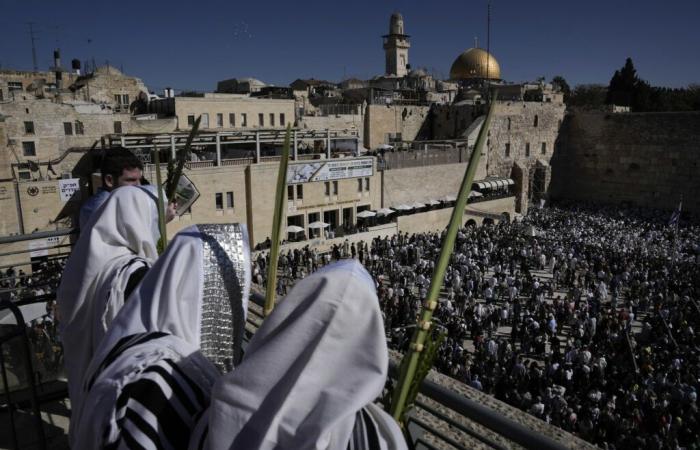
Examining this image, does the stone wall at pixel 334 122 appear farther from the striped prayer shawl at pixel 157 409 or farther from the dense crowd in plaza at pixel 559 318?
the striped prayer shawl at pixel 157 409

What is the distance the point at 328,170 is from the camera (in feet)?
73.5

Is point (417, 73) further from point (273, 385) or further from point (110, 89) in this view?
point (273, 385)

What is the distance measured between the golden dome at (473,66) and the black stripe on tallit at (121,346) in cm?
4684

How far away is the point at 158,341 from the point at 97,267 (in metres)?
0.72

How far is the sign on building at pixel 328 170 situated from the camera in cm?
2144

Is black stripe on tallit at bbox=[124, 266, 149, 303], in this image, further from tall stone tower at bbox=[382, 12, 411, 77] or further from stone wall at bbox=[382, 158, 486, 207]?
tall stone tower at bbox=[382, 12, 411, 77]

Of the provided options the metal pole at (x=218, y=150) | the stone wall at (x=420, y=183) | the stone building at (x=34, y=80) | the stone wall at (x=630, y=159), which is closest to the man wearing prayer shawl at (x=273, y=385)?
the metal pole at (x=218, y=150)

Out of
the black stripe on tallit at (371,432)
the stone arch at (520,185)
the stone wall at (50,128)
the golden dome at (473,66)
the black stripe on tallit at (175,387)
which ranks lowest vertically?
the stone arch at (520,185)

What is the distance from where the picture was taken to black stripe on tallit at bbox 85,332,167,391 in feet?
3.89

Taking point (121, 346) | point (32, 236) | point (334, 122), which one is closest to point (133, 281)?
point (121, 346)

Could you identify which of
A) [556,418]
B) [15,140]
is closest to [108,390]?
[556,418]

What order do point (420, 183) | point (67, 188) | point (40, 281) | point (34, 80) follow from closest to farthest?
point (40, 281) < point (67, 188) < point (420, 183) < point (34, 80)

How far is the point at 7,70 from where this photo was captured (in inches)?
1352

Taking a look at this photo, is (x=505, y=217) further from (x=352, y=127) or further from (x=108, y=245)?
(x=108, y=245)
